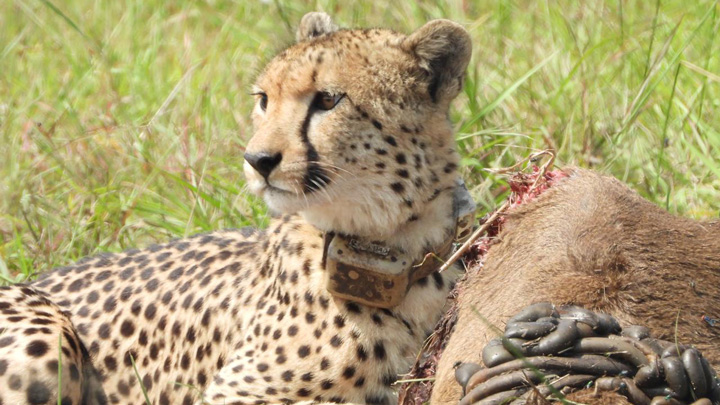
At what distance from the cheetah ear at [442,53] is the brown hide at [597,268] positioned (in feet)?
3.40

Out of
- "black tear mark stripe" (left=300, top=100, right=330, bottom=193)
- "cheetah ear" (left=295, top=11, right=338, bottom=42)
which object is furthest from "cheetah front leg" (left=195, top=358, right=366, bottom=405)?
"cheetah ear" (left=295, top=11, right=338, bottom=42)

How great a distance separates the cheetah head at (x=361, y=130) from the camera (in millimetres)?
3365

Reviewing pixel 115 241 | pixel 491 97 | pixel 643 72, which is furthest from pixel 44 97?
pixel 643 72

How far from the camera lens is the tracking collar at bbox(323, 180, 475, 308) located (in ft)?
11.1

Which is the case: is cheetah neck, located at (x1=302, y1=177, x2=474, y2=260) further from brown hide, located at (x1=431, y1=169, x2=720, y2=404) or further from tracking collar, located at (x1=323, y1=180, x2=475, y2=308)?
brown hide, located at (x1=431, y1=169, x2=720, y2=404)

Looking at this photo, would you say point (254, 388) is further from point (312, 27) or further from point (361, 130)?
point (312, 27)

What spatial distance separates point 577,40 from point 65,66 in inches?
125

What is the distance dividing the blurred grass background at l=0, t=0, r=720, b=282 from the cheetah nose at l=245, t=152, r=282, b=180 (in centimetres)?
102

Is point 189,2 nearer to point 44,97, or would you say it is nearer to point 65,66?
point 65,66

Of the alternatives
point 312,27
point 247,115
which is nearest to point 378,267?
point 312,27

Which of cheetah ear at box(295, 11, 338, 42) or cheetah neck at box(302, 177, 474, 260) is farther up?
cheetah ear at box(295, 11, 338, 42)

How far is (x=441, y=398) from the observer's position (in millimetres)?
2271

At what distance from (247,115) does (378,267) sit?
251 cm

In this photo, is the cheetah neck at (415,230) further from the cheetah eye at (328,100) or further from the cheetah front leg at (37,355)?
the cheetah front leg at (37,355)
